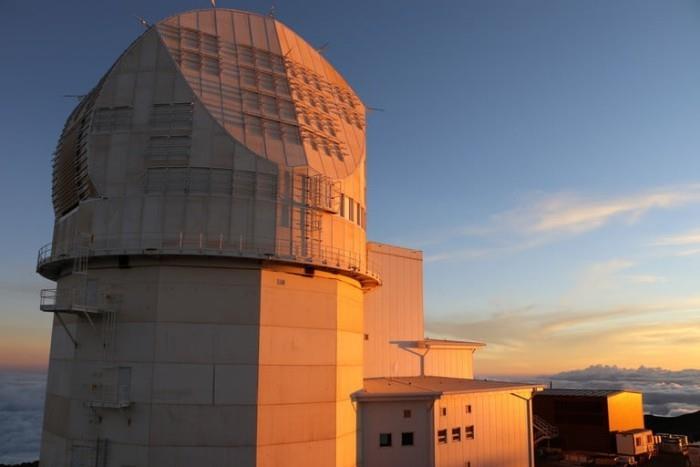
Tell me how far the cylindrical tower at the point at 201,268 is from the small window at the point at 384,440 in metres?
1.37

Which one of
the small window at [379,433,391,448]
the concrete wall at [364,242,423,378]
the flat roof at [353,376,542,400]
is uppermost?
the concrete wall at [364,242,423,378]

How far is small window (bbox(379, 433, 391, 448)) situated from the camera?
23225 mm

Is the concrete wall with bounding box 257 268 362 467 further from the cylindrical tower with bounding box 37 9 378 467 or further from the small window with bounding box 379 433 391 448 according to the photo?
the small window with bounding box 379 433 391 448

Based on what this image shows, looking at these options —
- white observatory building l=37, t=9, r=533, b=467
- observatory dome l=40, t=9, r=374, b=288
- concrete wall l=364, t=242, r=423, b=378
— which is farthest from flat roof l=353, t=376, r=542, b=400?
observatory dome l=40, t=9, r=374, b=288

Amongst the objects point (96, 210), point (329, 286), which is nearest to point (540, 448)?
point (329, 286)

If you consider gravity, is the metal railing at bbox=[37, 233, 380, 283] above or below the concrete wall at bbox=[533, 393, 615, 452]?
above

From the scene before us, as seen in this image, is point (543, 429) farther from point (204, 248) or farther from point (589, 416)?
point (204, 248)

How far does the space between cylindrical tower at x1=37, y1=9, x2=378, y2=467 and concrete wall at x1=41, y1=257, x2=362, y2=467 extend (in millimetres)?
50

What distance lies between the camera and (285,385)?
19.9 meters

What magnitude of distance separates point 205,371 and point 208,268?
3.50 meters

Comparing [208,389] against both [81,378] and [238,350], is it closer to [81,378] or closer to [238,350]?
[238,350]

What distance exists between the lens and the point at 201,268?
19625 mm

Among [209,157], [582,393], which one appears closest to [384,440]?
[209,157]

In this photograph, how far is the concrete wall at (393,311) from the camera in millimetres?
29750
